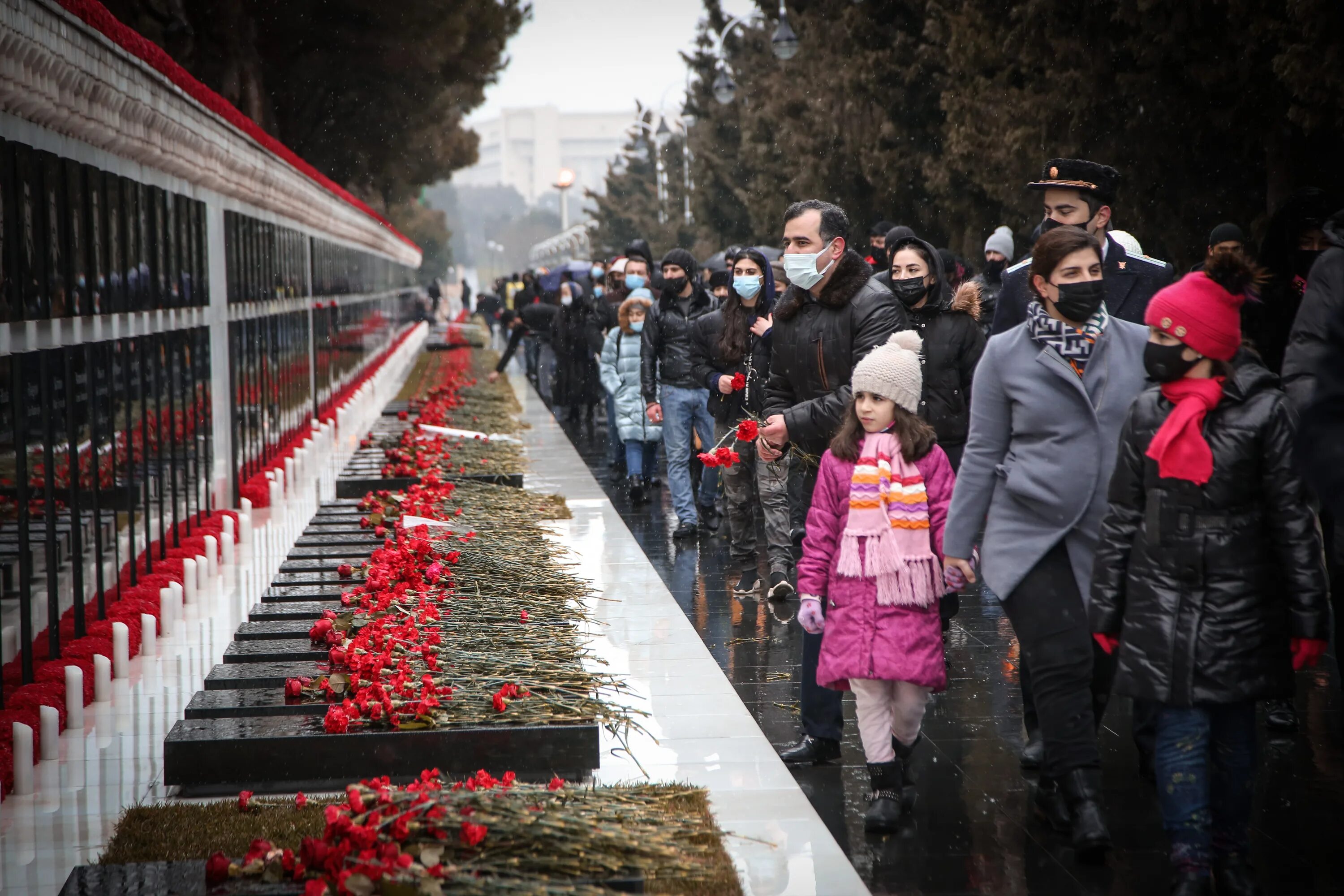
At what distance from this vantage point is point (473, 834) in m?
3.95

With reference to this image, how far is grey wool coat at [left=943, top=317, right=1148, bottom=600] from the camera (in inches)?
192

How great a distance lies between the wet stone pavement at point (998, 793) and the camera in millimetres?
4633

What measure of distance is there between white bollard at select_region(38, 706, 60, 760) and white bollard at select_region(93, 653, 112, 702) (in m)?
0.80

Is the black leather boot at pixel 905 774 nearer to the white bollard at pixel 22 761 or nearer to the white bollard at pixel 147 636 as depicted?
the white bollard at pixel 22 761

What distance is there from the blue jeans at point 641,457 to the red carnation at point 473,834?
920 cm

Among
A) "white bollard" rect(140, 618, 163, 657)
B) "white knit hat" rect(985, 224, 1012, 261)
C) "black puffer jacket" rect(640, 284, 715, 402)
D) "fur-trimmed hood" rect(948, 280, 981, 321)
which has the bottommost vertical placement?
"white bollard" rect(140, 618, 163, 657)

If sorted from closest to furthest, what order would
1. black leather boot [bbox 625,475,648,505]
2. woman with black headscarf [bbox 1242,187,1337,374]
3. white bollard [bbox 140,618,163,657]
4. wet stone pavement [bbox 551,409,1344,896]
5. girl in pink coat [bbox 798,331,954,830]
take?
wet stone pavement [bbox 551,409,1344,896] < girl in pink coat [bbox 798,331,954,830] < woman with black headscarf [bbox 1242,187,1337,374] < white bollard [bbox 140,618,163,657] < black leather boot [bbox 625,475,648,505]

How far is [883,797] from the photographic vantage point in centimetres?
514

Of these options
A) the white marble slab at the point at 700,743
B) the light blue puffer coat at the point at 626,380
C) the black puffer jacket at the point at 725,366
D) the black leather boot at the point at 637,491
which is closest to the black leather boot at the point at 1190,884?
the white marble slab at the point at 700,743

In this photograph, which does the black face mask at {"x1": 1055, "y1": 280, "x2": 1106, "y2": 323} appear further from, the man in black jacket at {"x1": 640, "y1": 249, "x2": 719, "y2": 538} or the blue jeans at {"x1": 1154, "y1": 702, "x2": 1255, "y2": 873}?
the man in black jacket at {"x1": 640, "y1": 249, "x2": 719, "y2": 538}

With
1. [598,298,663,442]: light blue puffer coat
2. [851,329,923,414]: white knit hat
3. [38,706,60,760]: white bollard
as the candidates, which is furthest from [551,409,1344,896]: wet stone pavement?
[598,298,663,442]: light blue puffer coat

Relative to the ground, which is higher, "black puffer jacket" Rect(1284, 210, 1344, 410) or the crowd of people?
"black puffer jacket" Rect(1284, 210, 1344, 410)

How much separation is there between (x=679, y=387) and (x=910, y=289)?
14.4ft

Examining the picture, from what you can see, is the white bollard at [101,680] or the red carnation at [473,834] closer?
the red carnation at [473,834]
